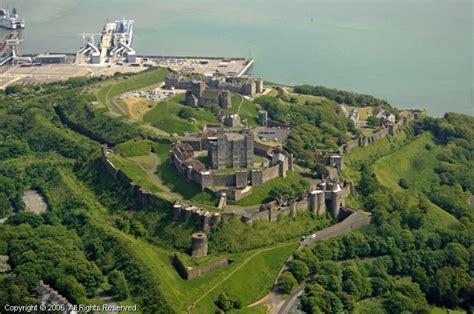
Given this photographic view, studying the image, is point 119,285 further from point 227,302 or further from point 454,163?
point 454,163

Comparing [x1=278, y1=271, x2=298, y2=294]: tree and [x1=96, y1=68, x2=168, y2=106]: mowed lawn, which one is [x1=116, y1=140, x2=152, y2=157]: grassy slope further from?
[x1=278, y1=271, x2=298, y2=294]: tree

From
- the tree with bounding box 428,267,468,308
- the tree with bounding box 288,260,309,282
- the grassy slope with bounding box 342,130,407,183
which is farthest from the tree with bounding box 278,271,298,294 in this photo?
the grassy slope with bounding box 342,130,407,183

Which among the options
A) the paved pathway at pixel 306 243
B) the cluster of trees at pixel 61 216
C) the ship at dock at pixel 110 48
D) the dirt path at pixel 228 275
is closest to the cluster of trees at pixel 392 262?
the paved pathway at pixel 306 243

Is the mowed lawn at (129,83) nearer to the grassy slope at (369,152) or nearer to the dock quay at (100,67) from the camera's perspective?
the dock quay at (100,67)

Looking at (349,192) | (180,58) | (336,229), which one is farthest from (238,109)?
(180,58)

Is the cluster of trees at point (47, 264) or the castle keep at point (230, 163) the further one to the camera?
the castle keep at point (230, 163)

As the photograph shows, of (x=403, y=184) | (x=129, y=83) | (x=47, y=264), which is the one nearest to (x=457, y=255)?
(x=403, y=184)
